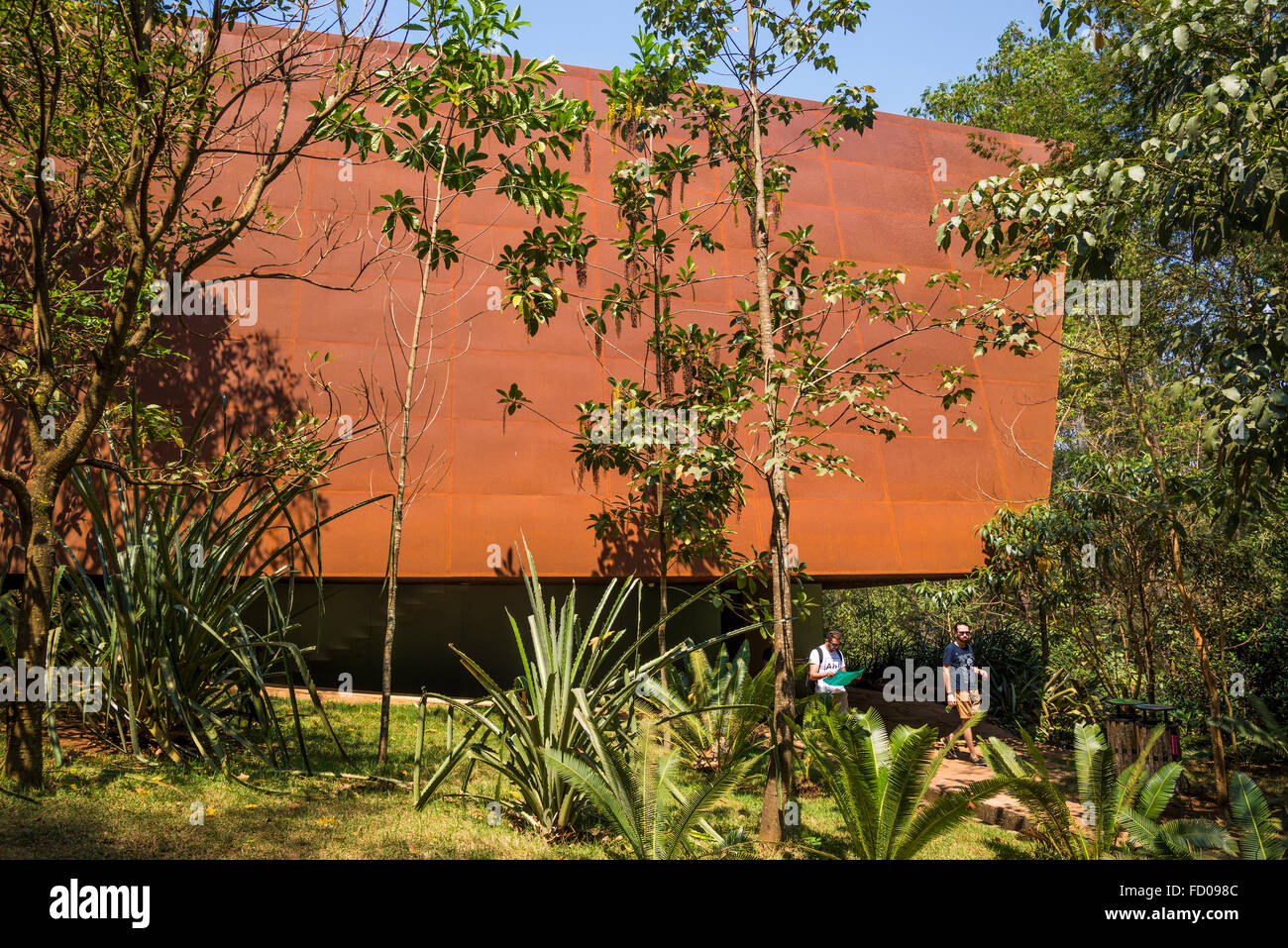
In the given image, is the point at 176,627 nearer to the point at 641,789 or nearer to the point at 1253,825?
the point at 641,789

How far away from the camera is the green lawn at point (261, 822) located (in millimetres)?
4082

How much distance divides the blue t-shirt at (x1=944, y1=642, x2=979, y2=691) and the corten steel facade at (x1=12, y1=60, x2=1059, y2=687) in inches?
60.9

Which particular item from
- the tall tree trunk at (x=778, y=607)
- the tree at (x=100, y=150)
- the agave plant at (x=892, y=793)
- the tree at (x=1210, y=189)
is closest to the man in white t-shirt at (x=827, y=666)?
the tall tree trunk at (x=778, y=607)

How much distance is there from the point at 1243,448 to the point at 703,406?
10.8 feet

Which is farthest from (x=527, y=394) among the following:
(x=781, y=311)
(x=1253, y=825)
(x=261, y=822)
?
(x=1253, y=825)

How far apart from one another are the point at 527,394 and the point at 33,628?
610 centimetres

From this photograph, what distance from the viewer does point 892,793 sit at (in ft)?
15.4

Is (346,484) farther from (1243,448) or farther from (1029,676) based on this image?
(1029,676)

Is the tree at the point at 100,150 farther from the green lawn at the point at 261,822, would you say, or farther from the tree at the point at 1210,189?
the tree at the point at 1210,189

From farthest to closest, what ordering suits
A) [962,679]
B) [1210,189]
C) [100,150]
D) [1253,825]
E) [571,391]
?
1. [571,391]
2. [962,679]
3. [100,150]
4. [1210,189]
5. [1253,825]

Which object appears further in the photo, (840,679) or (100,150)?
(840,679)

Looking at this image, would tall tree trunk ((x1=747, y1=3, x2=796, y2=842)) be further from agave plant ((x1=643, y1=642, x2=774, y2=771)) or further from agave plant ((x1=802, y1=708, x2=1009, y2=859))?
agave plant ((x1=643, y1=642, x2=774, y2=771))

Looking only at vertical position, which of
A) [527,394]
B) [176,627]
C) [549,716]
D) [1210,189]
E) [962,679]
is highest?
[1210,189]

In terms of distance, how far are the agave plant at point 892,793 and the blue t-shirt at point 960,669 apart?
437 centimetres
